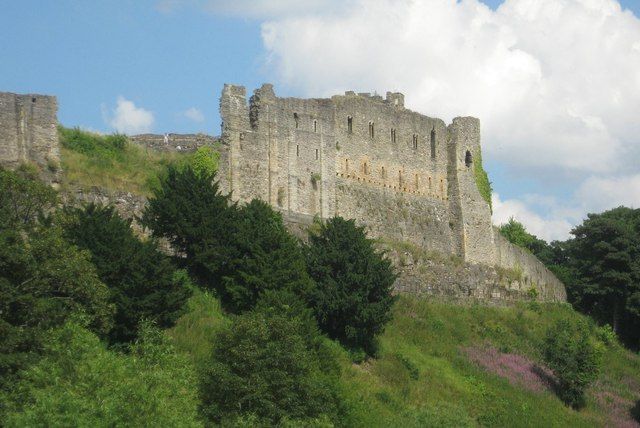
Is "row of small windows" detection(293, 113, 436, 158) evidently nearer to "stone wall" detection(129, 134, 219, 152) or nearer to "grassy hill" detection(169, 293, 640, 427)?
"stone wall" detection(129, 134, 219, 152)

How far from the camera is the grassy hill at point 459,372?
4384 centimetres

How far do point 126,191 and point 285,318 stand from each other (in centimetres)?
1459

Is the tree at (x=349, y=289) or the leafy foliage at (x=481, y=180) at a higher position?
the leafy foliage at (x=481, y=180)

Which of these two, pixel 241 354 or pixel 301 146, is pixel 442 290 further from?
pixel 241 354

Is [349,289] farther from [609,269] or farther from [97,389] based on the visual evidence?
[609,269]

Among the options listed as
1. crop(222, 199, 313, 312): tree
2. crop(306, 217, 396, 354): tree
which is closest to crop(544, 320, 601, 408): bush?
crop(306, 217, 396, 354): tree

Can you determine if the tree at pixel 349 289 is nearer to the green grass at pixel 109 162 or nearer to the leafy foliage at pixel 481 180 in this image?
the green grass at pixel 109 162

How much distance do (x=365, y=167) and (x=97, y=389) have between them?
122 ft

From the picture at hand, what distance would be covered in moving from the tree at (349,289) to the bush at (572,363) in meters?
8.43

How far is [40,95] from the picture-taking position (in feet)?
171

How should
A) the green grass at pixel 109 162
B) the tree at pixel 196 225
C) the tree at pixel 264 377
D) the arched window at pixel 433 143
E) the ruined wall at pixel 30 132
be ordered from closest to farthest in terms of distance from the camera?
the tree at pixel 264 377 < the tree at pixel 196 225 < the ruined wall at pixel 30 132 < the green grass at pixel 109 162 < the arched window at pixel 433 143

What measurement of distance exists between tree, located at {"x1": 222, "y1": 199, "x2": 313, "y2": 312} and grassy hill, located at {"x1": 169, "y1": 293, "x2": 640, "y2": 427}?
1.02 meters

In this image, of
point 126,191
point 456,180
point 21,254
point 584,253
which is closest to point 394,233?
point 456,180

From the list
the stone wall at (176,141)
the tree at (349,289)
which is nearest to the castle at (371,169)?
the stone wall at (176,141)
